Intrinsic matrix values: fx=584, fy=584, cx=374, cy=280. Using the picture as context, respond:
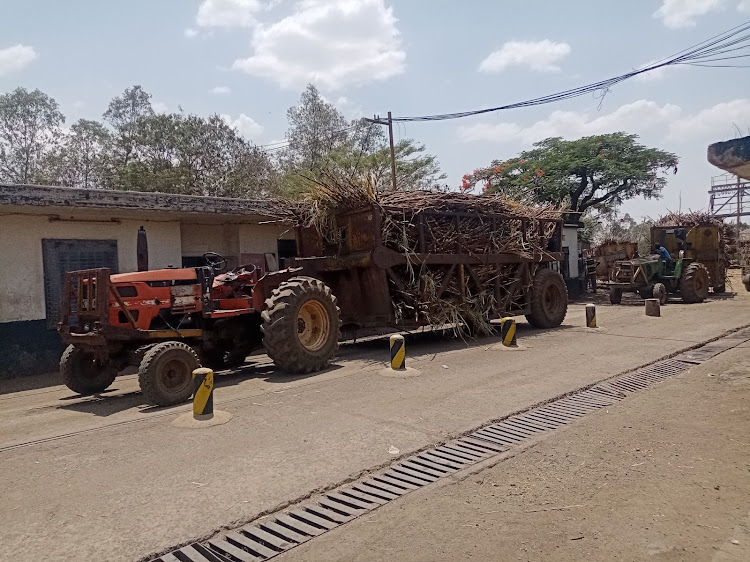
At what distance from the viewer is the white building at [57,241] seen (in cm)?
1066

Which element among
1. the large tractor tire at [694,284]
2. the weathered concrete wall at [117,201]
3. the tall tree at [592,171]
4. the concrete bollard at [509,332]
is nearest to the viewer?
the weathered concrete wall at [117,201]

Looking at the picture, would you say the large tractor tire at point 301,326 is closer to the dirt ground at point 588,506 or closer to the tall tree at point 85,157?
the dirt ground at point 588,506

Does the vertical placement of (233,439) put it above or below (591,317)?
below

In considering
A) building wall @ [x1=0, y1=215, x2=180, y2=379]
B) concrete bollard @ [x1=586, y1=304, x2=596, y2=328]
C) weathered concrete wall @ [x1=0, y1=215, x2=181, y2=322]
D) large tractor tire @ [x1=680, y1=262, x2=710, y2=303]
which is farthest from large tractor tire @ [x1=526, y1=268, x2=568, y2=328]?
building wall @ [x1=0, y1=215, x2=180, y2=379]

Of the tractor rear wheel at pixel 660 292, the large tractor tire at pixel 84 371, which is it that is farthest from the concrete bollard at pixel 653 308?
the large tractor tire at pixel 84 371

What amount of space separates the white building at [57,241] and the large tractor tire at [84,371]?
3.14 m

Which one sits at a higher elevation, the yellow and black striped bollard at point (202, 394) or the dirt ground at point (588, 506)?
the yellow and black striped bollard at point (202, 394)

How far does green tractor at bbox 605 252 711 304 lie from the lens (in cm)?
1827

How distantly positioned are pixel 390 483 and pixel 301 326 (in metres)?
4.87

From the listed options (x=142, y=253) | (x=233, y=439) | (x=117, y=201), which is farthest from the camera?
(x=117, y=201)

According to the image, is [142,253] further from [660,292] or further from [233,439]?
[660,292]

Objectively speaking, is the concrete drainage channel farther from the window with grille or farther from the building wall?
the window with grille

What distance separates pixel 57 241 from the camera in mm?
11422

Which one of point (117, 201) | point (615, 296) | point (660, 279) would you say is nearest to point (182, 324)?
point (117, 201)
